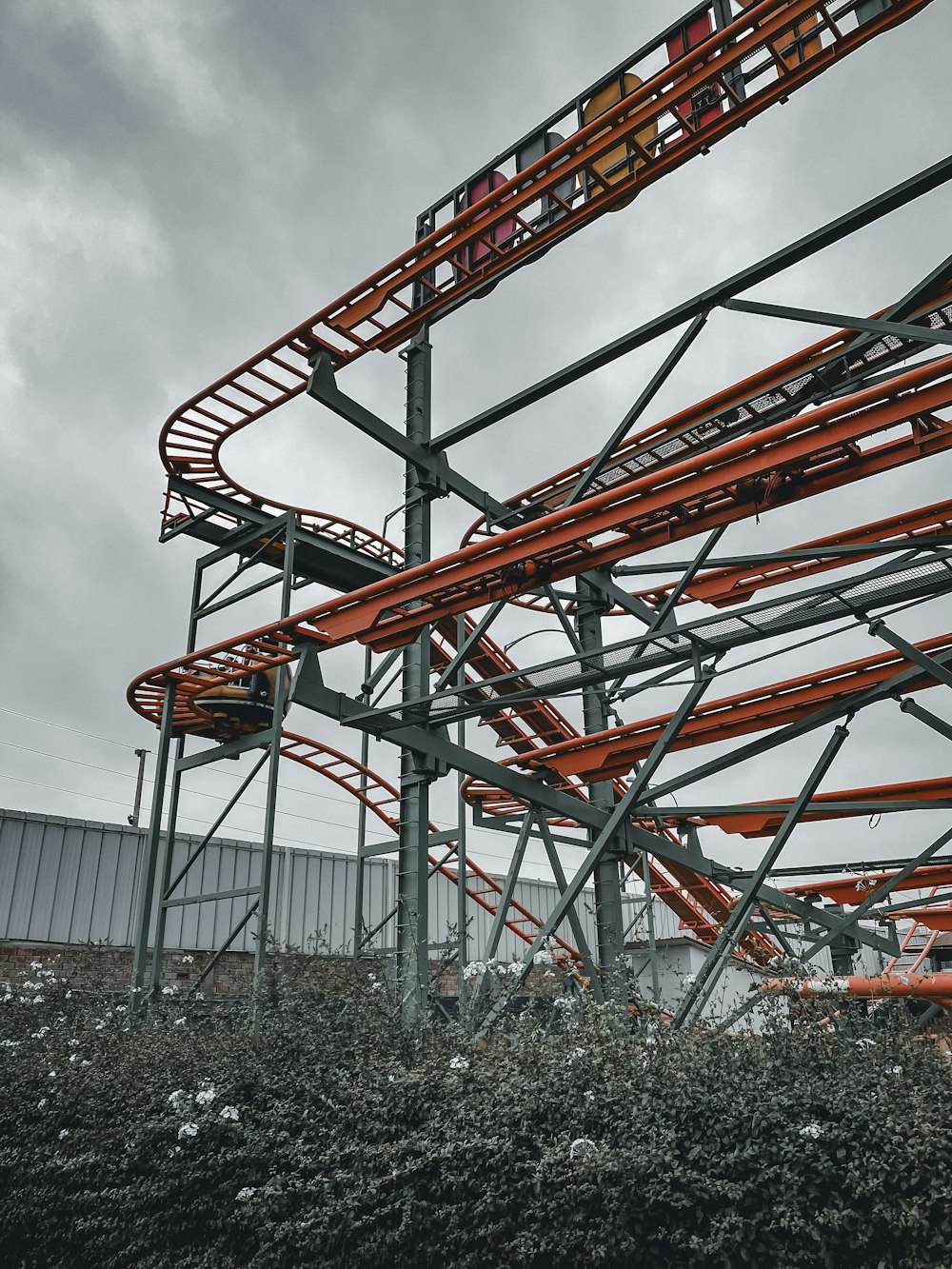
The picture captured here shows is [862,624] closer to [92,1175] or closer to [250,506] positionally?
[92,1175]

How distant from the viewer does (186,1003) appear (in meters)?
10.2

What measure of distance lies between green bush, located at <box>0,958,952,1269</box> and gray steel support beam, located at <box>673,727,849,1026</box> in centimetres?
141

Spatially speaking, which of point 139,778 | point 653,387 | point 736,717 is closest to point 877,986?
point 736,717

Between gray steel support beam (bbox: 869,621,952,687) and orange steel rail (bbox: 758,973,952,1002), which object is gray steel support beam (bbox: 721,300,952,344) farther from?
orange steel rail (bbox: 758,973,952,1002)

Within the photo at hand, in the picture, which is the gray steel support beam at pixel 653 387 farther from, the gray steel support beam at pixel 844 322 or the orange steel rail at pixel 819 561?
the orange steel rail at pixel 819 561

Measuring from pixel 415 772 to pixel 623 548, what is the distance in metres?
3.58

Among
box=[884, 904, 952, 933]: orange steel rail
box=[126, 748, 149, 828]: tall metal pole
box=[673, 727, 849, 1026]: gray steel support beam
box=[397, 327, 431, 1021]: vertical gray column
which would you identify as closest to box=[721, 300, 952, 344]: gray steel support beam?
box=[673, 727, 849, 1026]: gray steel support beam

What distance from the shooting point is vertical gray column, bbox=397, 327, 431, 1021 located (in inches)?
351

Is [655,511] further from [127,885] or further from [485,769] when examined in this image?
[127,885]

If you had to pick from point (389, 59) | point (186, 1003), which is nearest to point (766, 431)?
point (389, 59)

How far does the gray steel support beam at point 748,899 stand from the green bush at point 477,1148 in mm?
1411

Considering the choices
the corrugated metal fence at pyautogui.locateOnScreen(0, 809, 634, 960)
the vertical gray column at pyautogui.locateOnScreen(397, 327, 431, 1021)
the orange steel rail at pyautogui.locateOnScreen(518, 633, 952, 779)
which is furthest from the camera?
the corrugated metal fence at pyautogui.locateOnScreen(0, 809, 634, 960)

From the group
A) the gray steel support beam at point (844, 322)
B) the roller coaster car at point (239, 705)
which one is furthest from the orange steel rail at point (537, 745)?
the gray steel support beam at point (844, 322)

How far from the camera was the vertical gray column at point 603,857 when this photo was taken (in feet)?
39.4
